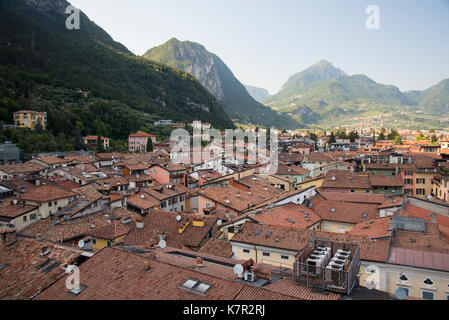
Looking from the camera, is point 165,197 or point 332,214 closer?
point 332,214

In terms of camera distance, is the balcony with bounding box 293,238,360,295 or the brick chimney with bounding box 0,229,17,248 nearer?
the balcony with bounding box 293,238,360,295

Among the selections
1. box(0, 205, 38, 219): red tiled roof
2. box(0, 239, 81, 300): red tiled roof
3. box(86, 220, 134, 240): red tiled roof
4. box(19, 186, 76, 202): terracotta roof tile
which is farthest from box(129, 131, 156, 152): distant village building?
box(0, 239, 81, 300): red tiled roof

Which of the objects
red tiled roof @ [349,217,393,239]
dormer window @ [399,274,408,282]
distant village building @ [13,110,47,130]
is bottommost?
dormer window @ [399,274,408,282]

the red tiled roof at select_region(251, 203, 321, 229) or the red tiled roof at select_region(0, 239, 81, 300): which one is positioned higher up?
the red tiled roof at select_region(0, 239, 81, 300)

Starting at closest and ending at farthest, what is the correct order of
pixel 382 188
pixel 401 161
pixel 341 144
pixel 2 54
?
pixel 382 188, pixel 401 161, pixel 341 144, pixel 2 54

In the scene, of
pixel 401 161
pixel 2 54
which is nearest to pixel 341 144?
pixel 401 161

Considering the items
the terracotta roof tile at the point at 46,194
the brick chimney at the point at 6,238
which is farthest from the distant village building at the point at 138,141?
the brick chimney at the point at 6,238

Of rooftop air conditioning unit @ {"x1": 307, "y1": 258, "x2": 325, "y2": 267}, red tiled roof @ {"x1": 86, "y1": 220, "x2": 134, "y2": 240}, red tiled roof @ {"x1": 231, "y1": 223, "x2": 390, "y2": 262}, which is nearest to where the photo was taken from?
rooftop air conditioning unit @ {"x1": 307, "y1": 258, "x2": 325, "y2": 267}

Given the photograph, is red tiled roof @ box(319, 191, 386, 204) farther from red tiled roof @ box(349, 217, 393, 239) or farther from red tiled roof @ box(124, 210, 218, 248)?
red tiled roof @ box(124, 210, 218, 248)

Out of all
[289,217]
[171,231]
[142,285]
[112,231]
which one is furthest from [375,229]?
[112,231]
